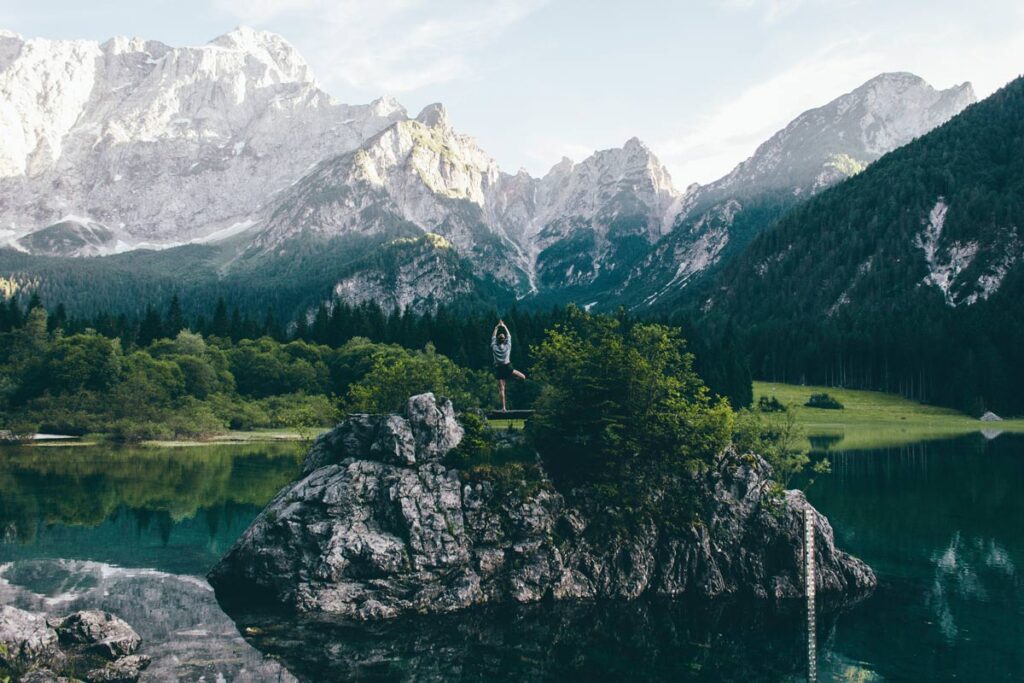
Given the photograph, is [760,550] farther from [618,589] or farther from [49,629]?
[49,629]

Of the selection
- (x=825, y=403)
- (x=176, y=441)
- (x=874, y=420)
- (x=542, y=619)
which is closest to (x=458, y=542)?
(x=542, y=619)

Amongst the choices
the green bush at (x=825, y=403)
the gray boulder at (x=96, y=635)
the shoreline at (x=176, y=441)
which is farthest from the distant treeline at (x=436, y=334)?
the gray boulder at (x=96, y=635)

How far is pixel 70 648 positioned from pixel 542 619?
69.0ft

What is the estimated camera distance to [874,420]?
504 ft

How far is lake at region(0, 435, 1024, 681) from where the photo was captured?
3228 centimetres

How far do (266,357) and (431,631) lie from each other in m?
127

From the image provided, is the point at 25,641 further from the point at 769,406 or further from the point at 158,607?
the point at 769,406

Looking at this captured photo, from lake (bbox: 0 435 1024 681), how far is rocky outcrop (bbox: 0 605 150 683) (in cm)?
141

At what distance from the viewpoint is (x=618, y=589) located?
141ft

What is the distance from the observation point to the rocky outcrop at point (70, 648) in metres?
28.2

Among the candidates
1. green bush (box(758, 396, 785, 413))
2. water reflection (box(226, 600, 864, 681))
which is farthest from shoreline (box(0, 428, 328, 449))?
green bush (box(758, 396, 785, 413))

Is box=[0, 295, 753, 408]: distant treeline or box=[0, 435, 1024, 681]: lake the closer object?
box=[0, 435, 1024, 681]: lake

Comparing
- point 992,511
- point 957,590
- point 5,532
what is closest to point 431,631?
point 957,590

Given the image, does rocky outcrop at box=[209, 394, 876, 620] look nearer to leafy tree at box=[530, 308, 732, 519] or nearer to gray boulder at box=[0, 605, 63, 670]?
leafy tree at box=[530, 308, 732, 519]
